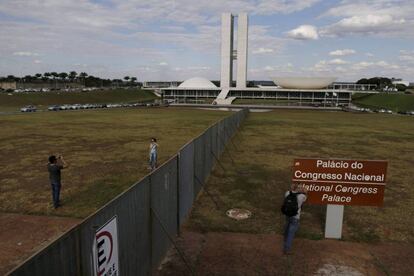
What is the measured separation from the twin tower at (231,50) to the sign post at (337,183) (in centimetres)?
12757

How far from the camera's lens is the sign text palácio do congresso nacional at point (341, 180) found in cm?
1022

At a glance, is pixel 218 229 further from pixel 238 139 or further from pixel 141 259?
pixel 238 139

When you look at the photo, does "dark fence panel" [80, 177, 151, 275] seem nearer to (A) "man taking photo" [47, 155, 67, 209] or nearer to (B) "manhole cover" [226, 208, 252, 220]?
(B) "manhole cover" [226, 208, 252, 220]

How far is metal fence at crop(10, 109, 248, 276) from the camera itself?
4.46 m

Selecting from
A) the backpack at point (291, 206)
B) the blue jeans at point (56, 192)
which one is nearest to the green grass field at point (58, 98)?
the blue jeans at point (56, 192)

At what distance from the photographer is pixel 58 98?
342 feet

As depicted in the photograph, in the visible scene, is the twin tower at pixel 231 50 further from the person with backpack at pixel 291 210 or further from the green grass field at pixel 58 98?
the person with backpack at pixel 291 210

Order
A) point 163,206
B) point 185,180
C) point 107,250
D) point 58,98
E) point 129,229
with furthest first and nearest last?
1. point 58,98
2. point 185,180
3. point 163,206
4. point 129,229
5. point 107,250

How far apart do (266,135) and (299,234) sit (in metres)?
21.9

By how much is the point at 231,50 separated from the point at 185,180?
129587mm

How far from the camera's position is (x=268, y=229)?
1081cm

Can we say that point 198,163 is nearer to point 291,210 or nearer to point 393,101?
point 291,210

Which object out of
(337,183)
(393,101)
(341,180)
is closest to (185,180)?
(337,183)

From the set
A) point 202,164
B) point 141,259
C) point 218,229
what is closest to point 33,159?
point 202,164
